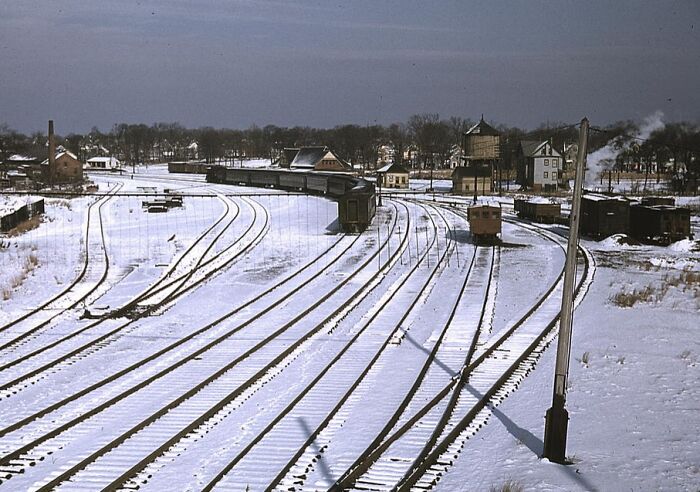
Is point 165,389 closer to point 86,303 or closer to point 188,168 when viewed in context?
point 86,303

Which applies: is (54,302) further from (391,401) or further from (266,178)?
(266,178)

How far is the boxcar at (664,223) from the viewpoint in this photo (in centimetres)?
3425

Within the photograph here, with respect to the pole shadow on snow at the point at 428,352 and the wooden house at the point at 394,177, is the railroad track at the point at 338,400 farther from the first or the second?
the wooden house at the point at 394,177

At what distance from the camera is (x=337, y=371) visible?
14180 millimetres

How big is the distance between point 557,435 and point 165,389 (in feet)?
23.4

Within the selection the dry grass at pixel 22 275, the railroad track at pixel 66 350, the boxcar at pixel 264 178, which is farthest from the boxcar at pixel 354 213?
the boxcar at pixel 264 178

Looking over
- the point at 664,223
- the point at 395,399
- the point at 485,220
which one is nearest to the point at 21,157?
the point at 485,220

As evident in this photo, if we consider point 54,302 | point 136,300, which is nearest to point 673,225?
point 136,300

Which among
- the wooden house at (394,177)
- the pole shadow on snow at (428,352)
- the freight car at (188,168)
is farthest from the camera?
the freight car at (188,168)

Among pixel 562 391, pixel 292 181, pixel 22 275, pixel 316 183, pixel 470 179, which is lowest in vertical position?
pixel 22 275

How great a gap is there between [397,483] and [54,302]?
15397 millimetres

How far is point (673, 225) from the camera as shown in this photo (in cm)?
3441

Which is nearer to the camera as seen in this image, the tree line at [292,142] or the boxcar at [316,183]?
the boxcar at [316,183]

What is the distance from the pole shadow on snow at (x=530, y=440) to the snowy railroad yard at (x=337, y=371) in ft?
0.13
